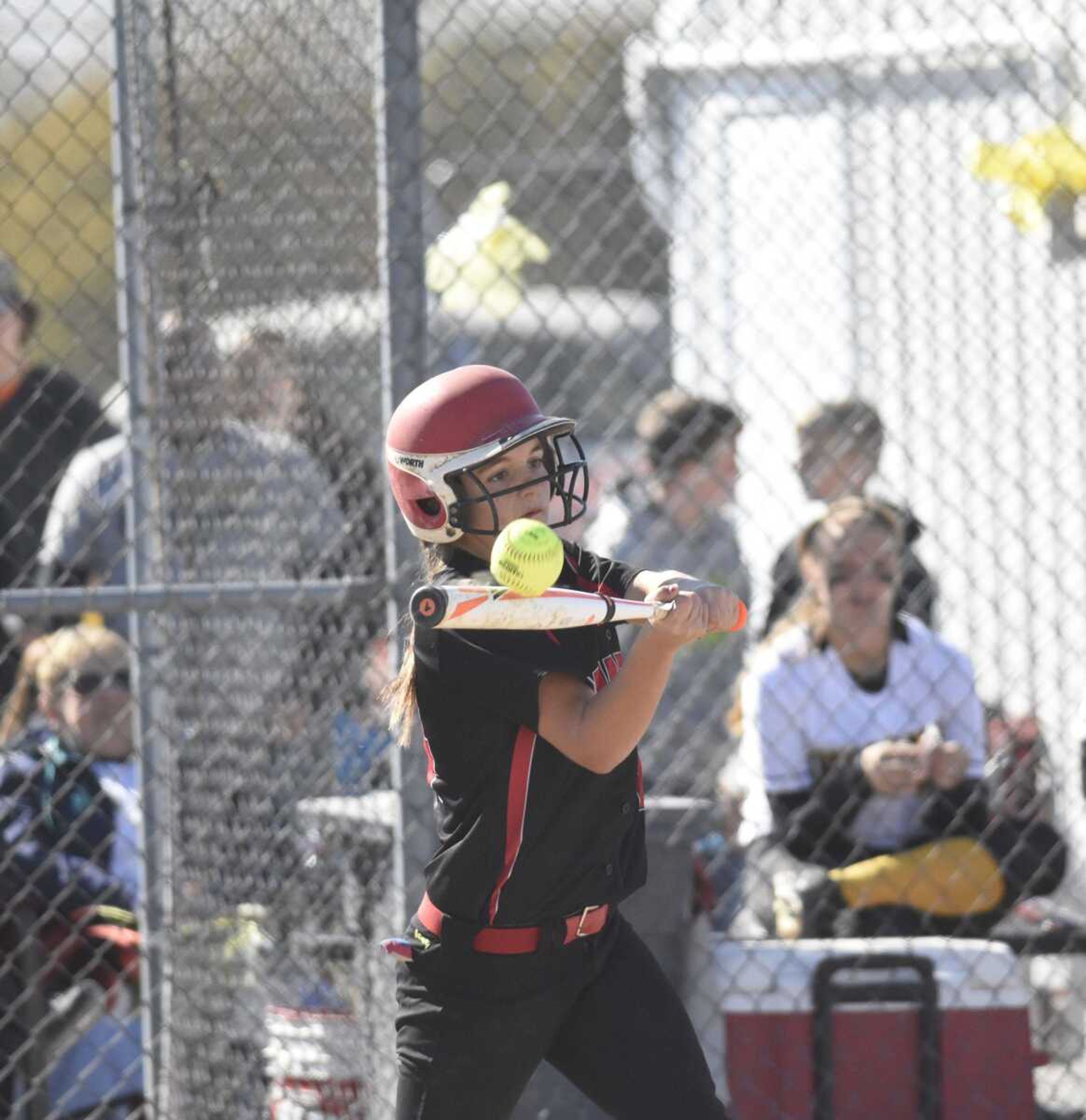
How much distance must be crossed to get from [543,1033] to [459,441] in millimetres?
928

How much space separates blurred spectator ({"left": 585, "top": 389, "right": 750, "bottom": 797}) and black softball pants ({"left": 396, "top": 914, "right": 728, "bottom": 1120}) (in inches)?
76.3

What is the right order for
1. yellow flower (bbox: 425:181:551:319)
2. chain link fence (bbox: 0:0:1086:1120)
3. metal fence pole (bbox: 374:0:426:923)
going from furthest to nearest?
yellow flower (bbox: 425:181:551:319) < chain link fence (bbox: 0:0:1086:1120) < metal fence pole (bbox: 374:0:426:923)

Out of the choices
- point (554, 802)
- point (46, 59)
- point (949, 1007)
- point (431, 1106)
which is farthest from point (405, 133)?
point (949, 1007)

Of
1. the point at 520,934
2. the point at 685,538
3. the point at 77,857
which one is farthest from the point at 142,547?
the point at 685,538

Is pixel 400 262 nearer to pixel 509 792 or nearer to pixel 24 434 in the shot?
pixel 509 792

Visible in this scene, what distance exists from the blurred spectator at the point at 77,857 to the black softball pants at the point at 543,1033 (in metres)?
1.31

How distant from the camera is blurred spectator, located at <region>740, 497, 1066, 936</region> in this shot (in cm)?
402

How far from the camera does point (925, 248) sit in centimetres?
499

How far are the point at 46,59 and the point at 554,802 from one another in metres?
2.02

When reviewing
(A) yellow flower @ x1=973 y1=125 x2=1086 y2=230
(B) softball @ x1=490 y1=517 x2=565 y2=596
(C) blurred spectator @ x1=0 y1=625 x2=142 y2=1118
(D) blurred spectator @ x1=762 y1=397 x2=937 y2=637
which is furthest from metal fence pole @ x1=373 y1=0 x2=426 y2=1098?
(A) yellow flower @ x1=973 y1=125 x2=1086 y2=230

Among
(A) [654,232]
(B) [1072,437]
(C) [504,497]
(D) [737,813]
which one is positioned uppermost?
(A) [654,232]

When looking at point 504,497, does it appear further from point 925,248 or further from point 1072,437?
point 1072,437

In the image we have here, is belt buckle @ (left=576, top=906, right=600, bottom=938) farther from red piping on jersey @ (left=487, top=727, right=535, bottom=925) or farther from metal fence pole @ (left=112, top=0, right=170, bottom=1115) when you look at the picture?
metal fence pole @ (left=112, top=0, right=170, bottom=1115)

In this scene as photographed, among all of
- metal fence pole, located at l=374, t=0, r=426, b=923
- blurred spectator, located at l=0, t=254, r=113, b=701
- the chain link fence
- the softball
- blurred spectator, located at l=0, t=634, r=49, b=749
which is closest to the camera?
the softball
